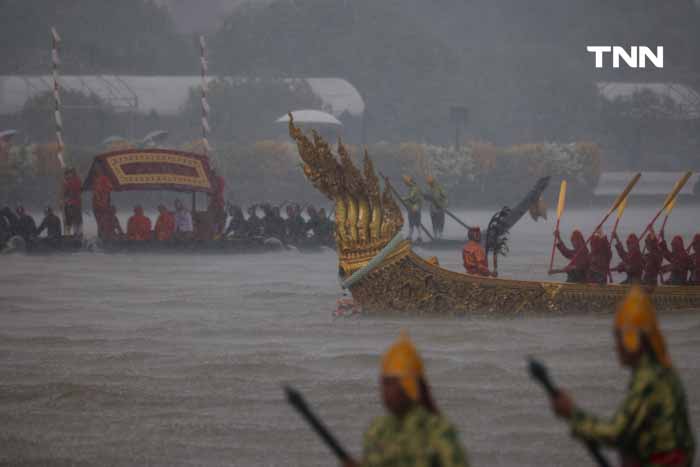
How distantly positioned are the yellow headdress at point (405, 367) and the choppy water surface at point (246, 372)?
3486 mm

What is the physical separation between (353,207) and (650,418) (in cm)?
854

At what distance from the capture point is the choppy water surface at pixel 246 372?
7520 millimetres

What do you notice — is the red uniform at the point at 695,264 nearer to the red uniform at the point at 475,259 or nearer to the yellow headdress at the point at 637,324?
the red uniform at the point at 475,259

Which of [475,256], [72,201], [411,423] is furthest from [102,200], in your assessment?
[411,423]

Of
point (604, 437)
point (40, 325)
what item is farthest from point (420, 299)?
point (604, 437)

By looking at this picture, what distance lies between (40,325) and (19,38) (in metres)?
39.0

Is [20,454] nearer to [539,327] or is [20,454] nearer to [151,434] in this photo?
[151,434]

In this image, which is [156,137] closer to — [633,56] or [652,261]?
[652,261]

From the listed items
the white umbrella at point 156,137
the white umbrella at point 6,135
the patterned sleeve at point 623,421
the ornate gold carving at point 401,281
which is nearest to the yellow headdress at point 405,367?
the patterned sleeve at point 623,421

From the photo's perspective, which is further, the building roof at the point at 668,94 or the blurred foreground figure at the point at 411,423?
the building roof at the point at 668,94

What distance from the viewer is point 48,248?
798 inches

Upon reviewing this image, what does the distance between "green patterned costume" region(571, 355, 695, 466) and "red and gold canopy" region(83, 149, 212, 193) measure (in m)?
17.0

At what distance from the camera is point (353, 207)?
12.4 m

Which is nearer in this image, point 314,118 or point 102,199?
point 102,199
